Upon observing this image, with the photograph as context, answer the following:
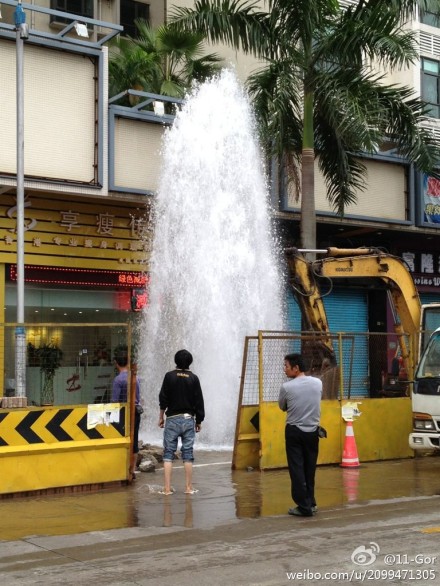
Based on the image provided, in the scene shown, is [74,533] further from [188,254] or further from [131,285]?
[131,285]

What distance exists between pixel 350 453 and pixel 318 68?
353 inches

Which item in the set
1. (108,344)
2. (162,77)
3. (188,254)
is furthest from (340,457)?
(162,77)

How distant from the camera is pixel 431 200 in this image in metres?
23.3

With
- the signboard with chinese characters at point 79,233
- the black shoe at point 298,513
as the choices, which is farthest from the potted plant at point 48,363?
the signboard with chinese characters at point 79,233

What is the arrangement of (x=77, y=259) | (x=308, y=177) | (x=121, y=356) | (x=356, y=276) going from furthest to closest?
(x=77, y=259), (x=308, y=177), (x=356, y=276), (x=121, y=356)

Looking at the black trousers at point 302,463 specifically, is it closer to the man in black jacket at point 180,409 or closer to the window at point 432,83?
the man in black jacket at point 180,409

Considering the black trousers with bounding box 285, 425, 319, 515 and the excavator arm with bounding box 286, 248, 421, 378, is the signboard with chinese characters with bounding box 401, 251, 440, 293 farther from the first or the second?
the black trousers with bounding box 285, 425, 319, 515

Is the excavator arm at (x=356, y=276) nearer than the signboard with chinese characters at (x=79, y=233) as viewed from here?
Yes

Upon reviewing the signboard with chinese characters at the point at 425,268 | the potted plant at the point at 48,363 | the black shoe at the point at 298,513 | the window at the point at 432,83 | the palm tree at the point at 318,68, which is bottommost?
the black shoe at the point at 298,513

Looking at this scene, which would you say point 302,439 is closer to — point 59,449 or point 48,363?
point 59,449

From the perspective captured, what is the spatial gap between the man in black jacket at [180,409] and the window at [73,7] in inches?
572

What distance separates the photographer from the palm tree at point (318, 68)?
1728 centimetres

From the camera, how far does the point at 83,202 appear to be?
19.1 m

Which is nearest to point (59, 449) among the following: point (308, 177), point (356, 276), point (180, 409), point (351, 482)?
point (180, 409)
